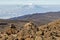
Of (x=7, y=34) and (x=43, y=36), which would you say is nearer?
(x=43, y=36)

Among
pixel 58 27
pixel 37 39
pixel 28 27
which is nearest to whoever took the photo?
pixel 37 39

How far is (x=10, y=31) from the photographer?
33938 mm

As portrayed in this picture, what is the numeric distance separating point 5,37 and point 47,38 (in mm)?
6220

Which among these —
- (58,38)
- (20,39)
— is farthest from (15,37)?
(58,38)

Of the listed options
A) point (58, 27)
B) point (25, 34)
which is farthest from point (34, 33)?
point (58, 27)

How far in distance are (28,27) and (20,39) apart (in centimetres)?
364

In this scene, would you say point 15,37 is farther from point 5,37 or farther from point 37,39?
point 37,39

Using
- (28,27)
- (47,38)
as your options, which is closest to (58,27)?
(28,27)

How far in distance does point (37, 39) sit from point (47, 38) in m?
1.33

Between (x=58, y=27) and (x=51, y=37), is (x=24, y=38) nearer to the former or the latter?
(x=51, y=37)

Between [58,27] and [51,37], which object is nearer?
[51,37]

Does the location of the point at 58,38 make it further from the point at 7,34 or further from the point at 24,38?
the point at 7,34

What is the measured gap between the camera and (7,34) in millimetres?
33625

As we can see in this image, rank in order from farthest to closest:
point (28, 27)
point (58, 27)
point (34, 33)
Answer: point (58, 27)
point (28, 27)
point (34, 33)
